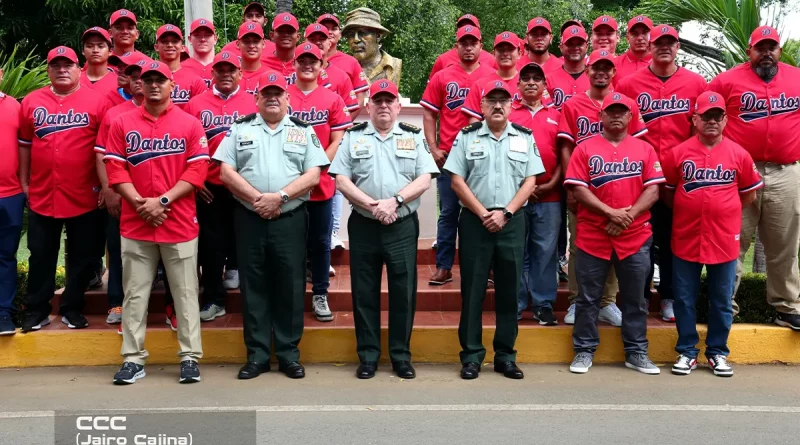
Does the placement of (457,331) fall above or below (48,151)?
below

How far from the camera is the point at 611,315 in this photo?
7.24m

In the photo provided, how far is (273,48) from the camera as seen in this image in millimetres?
8172

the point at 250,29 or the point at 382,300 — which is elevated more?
the point at 250,29

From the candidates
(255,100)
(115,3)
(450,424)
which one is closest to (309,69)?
(255,100)

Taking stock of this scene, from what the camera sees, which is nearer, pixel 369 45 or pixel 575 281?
pixel 575 281

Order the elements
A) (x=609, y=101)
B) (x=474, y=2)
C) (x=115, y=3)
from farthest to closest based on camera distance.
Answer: (x=474, y=2)
(x=115, y=3)
(x=609, y=101)

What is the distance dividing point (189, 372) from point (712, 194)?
4.11 meters

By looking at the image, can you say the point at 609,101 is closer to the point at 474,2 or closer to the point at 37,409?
the point at 37,409

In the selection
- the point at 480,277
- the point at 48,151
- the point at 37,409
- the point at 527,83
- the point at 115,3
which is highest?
the point at 115,3

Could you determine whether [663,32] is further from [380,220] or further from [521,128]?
[380,220]

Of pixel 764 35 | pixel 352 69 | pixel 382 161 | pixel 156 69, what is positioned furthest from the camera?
pixel 352 69

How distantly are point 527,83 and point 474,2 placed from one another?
1599cm

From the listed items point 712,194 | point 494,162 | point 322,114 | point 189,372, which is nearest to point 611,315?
point 712,194

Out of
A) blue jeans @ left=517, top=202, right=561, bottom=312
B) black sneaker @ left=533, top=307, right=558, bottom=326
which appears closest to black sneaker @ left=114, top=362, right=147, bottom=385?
blue jeans @ left=517, top=202, right=561, bottom=312
